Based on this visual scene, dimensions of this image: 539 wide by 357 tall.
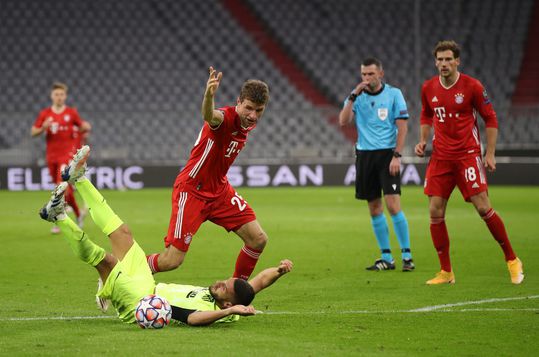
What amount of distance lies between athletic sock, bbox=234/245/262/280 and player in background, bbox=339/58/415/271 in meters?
2.47

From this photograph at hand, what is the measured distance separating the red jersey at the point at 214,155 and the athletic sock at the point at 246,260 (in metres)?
0.54

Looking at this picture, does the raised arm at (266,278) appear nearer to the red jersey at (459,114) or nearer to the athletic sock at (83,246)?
the athletic sock at (83,246)

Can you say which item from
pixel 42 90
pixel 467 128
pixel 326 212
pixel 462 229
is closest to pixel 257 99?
pixel 467 128

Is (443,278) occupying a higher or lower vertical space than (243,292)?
lower

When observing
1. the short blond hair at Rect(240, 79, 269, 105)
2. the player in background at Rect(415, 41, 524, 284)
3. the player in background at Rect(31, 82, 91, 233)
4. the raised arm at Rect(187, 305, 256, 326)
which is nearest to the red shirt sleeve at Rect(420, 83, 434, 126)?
the player in background at Rect(415, 41, 524, 284)

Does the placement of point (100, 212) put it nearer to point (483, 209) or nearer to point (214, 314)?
point (214, 314)

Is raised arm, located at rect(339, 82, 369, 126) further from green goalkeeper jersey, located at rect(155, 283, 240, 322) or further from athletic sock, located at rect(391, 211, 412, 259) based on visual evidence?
green goalkeeper jersey, located at rect(155, 283, 240, 322)

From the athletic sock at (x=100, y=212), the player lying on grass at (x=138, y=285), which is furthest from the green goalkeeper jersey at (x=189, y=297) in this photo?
the athletic sock at (x=100, y=212)

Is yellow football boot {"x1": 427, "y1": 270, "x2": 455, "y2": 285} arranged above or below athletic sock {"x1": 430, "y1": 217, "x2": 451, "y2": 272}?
below

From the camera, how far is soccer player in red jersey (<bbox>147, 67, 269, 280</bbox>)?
24.6 feet

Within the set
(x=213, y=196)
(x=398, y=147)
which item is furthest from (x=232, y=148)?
(x=398, y=147)

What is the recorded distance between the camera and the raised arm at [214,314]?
→ 253 inches

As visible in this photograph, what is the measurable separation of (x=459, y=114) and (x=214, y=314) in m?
3.67

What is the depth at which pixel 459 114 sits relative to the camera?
9.08 meters
